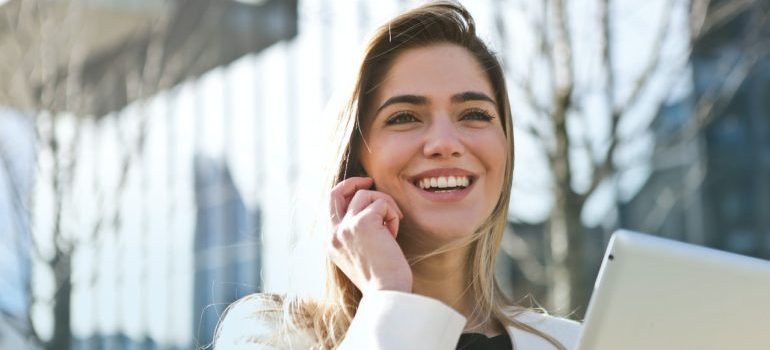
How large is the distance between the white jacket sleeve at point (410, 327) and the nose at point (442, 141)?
17.1 inches

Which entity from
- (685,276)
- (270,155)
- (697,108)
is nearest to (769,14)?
(697,108)

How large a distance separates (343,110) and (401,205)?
1.04ft

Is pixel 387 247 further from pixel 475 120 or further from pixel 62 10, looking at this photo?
pixel 62 10

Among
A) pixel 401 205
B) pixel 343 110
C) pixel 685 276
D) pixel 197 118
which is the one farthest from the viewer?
pixel 197 118

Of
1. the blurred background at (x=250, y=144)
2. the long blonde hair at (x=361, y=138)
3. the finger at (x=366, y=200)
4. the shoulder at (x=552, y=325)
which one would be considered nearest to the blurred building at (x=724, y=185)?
the blurred background at (x=250, y=144)

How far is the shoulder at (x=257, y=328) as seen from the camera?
8.14ft

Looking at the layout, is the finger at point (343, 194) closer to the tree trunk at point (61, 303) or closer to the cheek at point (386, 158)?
the cheek at point (386, 158)

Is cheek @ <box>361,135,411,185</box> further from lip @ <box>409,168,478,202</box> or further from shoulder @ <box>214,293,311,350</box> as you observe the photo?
shoulder @ <box>214,293,311,350</box>

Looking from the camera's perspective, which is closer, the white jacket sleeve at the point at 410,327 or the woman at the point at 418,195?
the white jacket sleeve at the point at 410,327

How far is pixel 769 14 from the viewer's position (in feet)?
23.5

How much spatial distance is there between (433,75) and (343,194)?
1.09 feet

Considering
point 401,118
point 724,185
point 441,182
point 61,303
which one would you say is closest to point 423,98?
point 401,118

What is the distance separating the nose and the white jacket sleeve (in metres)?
0.44

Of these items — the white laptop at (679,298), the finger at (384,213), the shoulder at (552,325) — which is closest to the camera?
the white laptop at (679,298)
